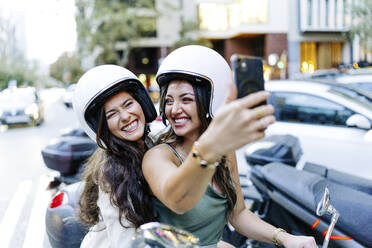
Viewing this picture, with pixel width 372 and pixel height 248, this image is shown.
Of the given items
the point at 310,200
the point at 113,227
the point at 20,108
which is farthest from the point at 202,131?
the point at 20,108

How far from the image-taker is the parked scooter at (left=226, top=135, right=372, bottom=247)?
1.72 metres

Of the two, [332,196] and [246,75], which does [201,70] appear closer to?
[246,75]

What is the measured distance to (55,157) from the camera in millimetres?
3807

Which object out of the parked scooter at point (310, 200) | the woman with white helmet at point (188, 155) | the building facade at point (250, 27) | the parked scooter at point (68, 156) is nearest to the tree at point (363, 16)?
the building facade at point (250, 27)

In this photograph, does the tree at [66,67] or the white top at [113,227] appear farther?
the tree at [66,67]

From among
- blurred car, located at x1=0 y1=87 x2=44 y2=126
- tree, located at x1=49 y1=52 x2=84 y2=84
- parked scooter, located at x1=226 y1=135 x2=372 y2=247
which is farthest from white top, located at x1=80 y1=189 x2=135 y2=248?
tree, located at x1=49 y1=52 x2=84 y2=84

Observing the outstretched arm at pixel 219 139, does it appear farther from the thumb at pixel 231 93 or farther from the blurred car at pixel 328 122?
the blurred car at pixel 328 122

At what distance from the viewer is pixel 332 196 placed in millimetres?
1955

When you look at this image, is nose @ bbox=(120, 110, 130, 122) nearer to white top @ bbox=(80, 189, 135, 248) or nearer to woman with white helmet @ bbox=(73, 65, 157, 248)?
woman with white helmet @ bbox=(73, 65, 157, 248)

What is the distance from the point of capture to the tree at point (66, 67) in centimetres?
6298

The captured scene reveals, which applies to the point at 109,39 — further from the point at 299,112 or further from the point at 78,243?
the point at 78,243

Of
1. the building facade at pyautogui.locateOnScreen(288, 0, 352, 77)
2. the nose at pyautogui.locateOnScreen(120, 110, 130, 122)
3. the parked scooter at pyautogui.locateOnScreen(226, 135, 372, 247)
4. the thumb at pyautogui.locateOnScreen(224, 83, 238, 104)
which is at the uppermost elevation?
the building facade at pyautogui.locateOnScreen(288, 0, 352, 77)

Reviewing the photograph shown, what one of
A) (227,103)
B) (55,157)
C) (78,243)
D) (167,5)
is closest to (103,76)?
(227,103)

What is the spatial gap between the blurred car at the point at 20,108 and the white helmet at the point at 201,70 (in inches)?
576
